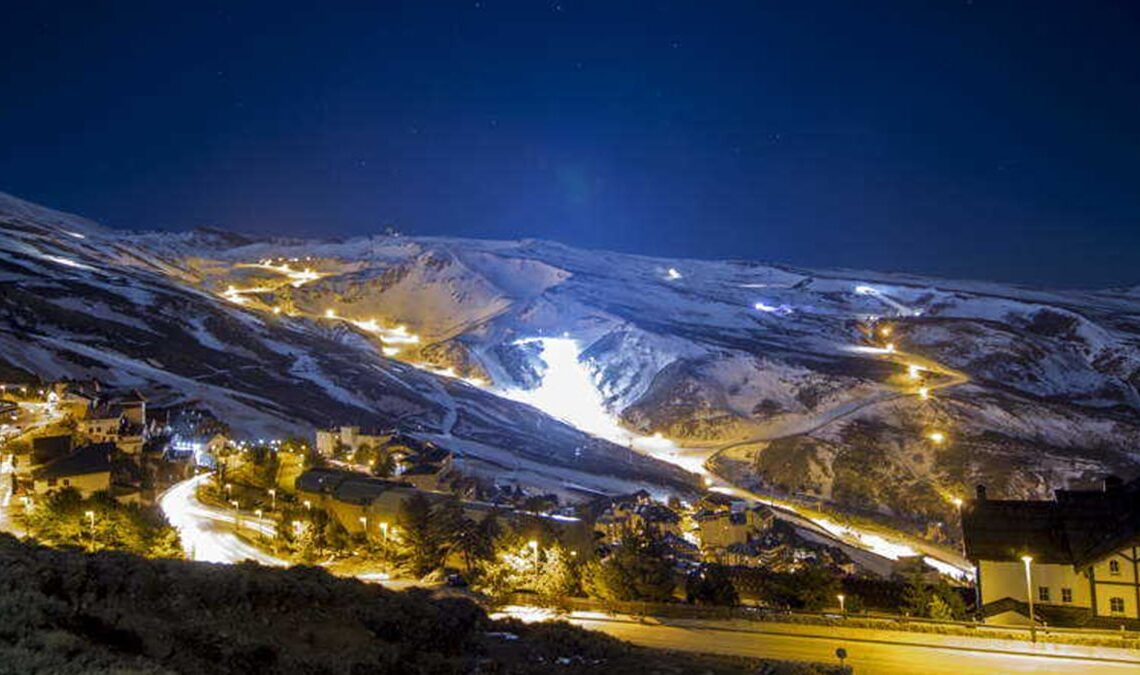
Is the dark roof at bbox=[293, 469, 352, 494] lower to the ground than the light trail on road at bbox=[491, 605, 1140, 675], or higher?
higher

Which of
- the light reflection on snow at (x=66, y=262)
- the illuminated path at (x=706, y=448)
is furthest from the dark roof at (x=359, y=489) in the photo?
the light reflection on snow at (x=66, y=262)

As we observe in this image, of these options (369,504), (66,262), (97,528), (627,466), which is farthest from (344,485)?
(66,262)

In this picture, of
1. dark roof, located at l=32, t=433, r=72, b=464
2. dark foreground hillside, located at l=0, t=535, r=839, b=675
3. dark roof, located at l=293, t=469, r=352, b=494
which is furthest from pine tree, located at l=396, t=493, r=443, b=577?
dark roof, located at l=32, t=433, r=72, b=464

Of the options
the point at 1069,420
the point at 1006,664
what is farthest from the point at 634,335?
the point at 1006,664

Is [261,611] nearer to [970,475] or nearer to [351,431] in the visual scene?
[351,431]

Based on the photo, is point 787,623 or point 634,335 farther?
point 634,335

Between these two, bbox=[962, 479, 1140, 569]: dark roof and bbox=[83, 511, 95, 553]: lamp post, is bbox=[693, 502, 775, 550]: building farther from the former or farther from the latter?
bbox=[83, 511, 95, 553]: lamp post

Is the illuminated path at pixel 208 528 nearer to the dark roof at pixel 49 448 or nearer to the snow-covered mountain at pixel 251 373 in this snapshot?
the dark roof at pixel 49 448
